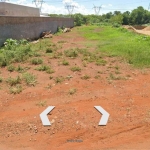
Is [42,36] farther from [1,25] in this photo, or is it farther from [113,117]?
[113,117]

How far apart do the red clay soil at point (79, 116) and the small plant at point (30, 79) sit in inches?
7.0

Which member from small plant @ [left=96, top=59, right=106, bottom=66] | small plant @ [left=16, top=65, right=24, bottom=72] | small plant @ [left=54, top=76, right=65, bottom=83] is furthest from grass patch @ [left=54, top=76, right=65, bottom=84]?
small plant @ [left=96, top=59, right=106, bottom=66]

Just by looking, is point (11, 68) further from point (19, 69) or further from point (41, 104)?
point (41, 104)

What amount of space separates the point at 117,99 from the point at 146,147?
5.75 feet

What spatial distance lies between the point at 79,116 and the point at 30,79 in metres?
2.41

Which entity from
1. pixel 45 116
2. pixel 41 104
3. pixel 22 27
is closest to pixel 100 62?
pixel 41 104

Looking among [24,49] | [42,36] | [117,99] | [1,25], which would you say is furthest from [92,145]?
[42,36]

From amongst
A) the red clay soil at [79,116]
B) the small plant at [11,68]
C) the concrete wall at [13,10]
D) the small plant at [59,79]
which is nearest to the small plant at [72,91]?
the red clay soil at [79,116]

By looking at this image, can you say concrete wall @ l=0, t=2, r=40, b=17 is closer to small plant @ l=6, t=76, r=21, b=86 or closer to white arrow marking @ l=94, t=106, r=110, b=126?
small plant @ l=6, t=76, r=21, b=86

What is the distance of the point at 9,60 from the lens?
7.54 meters

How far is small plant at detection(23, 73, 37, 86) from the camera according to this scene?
5.59m

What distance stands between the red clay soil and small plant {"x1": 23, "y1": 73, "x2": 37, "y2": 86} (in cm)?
18

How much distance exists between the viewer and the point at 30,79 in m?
5.80

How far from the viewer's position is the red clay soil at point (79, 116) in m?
3.21
